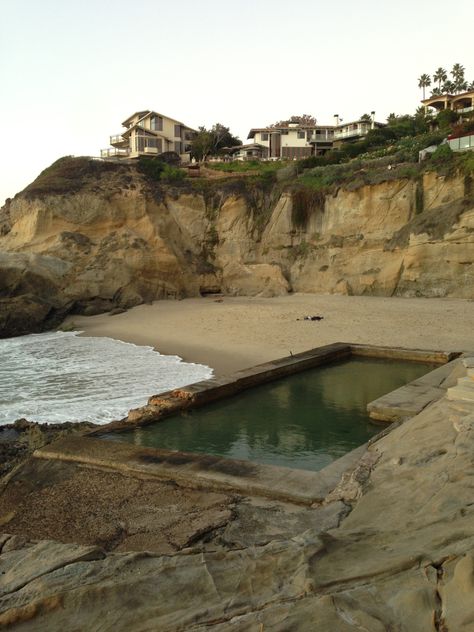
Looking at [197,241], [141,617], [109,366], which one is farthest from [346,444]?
[197,241]

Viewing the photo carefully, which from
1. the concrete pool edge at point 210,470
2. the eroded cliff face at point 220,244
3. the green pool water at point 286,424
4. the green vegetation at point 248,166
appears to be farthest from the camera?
the green vegetation at point 248,166

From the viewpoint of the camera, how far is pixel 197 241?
109 ft

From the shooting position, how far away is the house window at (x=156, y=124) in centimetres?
5250

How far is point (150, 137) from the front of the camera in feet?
168

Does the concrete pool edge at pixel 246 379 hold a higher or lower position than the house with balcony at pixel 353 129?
lower

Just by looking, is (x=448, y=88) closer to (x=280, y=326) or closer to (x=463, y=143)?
(x=463, y=143)

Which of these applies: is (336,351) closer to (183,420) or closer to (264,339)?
(264,339)

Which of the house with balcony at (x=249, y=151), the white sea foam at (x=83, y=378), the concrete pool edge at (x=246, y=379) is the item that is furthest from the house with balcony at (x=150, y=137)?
the concrete pool edge at (x=246, y=379)

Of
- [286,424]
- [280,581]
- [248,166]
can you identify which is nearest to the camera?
[280,581]

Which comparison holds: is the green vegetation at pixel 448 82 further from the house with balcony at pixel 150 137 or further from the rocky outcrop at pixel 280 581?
the rocky outcrop at pixel 280 581

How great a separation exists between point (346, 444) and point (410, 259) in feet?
60.2

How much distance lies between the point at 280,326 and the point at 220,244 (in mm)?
14983

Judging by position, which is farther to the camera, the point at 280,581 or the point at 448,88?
the point at 448,88

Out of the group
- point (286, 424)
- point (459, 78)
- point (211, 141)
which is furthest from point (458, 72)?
point (286, 424)
